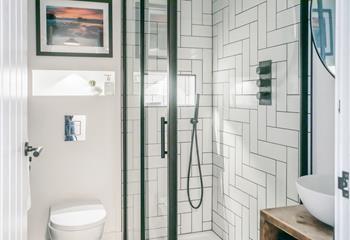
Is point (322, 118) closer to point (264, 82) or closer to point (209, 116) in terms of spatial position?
point (264, 82)

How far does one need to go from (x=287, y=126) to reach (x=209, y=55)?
129 centimetres

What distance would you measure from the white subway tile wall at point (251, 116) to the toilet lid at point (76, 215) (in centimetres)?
112

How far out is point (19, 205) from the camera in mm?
1521

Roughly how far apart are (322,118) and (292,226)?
0.72 metres

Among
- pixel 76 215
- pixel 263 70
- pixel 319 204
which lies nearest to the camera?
pixel 319 204

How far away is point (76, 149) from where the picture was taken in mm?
2936

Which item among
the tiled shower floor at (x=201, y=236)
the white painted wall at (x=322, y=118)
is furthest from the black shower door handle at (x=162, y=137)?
the tiled shower floor at (x=201, y=236)

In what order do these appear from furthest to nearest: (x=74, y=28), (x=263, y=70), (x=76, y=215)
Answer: (x=74, y=28) < (x=76, y=215) < (x=263, y=70)

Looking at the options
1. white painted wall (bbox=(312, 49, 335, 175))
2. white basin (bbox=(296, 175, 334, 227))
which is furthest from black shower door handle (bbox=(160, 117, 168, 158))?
white painted wall (bbox=(312, 49, 335, 175))

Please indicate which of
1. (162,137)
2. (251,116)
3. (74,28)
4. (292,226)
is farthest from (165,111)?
(74,28)

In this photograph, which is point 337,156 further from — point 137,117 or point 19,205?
point 137,117

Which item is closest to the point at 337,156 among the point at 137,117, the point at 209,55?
the point at 137,117

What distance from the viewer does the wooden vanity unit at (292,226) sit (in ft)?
3.86

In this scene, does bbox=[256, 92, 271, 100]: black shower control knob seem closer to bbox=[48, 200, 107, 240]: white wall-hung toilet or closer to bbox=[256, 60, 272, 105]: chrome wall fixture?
bbox=[256, 60, 272, 105]: chrome wall fixture
